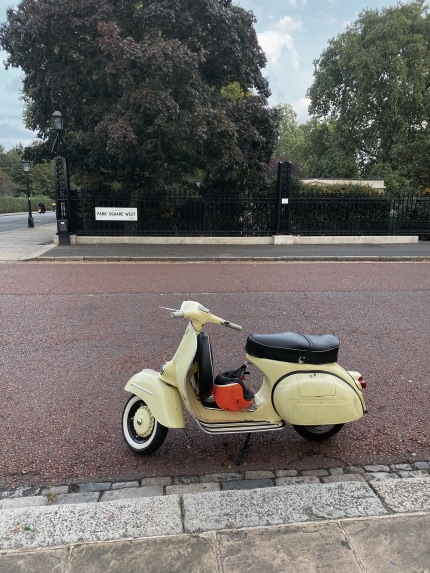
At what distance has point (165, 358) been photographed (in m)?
4.79

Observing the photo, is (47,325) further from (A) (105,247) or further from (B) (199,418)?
(A) (105,247)

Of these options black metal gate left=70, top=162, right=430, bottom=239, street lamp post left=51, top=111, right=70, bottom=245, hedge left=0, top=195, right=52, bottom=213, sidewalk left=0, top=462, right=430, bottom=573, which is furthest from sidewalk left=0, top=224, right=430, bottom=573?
hedge left=0, top=195, right=52, bottom=213

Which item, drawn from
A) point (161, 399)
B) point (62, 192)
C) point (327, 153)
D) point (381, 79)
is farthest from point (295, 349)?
point (327, 153)

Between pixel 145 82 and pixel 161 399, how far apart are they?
14130 mm

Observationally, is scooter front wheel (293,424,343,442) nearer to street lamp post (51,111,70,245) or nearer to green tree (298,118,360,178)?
street lamp post (51,111,70,245)

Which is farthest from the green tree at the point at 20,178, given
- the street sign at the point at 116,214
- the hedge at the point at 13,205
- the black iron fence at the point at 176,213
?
the street sign at the point at 116,214

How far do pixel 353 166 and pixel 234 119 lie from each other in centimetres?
2252

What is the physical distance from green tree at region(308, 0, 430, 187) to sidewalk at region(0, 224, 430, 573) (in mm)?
32283

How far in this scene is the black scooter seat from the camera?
2.84m

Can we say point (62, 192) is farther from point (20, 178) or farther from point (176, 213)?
point (20, 178)

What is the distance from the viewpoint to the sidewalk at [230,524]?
6.82ft

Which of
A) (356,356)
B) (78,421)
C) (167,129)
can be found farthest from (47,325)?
(167,129)

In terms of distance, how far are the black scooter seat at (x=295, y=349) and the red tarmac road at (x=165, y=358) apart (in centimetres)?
76

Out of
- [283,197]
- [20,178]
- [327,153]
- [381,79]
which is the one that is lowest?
[283,197]
